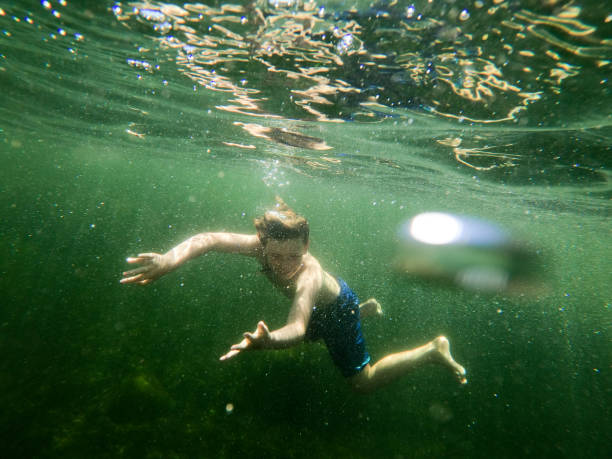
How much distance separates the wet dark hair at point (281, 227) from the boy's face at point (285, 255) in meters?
0.08

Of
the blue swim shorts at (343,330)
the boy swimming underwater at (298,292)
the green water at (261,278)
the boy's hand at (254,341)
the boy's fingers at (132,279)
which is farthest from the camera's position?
the green water at (261,278)

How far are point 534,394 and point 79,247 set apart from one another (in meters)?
23.9

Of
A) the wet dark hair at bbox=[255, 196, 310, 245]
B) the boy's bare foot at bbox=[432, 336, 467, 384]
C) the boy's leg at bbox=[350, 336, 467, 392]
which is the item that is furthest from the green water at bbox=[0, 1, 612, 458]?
the wet dark hair at bbox=[255, 196, 310, 245]

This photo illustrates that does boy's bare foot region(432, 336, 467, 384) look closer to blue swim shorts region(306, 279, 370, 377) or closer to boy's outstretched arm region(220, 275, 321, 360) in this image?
blue swim shorts region(306, 279, 370, 377)

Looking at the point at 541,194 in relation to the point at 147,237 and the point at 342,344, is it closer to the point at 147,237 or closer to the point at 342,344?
the point at 342,344

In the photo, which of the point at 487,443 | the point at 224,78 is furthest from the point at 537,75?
the point at 487,443

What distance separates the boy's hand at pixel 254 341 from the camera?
2.77 m

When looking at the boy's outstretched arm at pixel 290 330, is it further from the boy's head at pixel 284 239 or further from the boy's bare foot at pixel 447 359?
the boy's bare foot at pixel 447 359

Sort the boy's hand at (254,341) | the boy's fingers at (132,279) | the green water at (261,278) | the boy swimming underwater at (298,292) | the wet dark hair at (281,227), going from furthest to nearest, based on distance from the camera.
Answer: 1. the green water at (261,278)
2. the wet dark hair at (281,227)
3. the boy swimming underwater at (298,292)
4. the boy's fingers at (132,279)
5. the boy's hand at (254,341)

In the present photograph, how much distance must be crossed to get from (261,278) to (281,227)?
12.2 metres

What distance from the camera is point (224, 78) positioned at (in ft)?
29.6

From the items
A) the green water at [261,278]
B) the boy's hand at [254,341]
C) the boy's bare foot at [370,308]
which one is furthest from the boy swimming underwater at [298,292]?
the green water at [261,278]

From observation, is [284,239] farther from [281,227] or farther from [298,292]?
[298,292]

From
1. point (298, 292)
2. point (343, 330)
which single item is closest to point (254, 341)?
point (298, 292)
